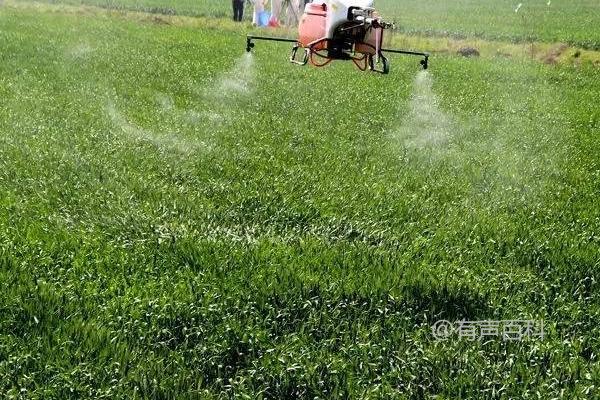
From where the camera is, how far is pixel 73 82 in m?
20.7

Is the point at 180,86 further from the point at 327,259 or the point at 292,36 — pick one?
Answer: the point at 292,36

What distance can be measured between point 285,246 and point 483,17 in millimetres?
3467

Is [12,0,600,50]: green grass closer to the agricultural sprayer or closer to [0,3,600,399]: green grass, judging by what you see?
the agricultural sprayer

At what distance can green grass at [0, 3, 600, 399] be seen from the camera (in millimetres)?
7062

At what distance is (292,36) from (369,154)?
1041 cm

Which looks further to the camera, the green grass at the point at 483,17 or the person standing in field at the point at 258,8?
the person standing in field at the point at 258,8

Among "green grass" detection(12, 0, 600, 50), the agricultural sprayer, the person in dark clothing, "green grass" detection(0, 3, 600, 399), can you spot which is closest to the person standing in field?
the agricultural sprayer

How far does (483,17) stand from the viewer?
751 cm

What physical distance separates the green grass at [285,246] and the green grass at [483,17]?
1.11 metres

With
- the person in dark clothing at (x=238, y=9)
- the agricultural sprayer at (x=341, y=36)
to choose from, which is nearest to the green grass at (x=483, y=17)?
the agricultural sprayer at (x=341, y=36)

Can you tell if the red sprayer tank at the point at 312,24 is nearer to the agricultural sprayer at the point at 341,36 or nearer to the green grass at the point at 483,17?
the agricultural sprayer at the point at 341,36

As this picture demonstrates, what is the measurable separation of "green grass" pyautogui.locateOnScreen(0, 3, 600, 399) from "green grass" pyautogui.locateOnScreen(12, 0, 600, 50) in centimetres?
111

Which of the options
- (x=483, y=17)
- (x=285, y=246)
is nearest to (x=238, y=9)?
(x=483, y=17)

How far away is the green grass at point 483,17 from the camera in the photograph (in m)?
4.38
